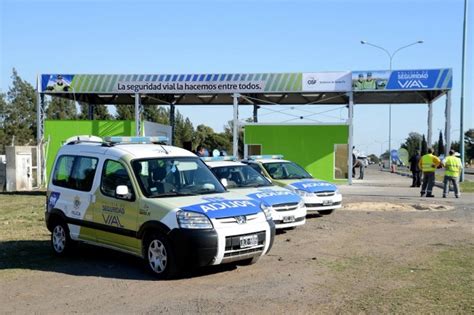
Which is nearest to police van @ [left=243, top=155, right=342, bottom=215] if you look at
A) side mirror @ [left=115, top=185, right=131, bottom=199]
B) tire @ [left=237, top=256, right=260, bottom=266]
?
tire @ [left=237, top=256, right=260, bottom=266]

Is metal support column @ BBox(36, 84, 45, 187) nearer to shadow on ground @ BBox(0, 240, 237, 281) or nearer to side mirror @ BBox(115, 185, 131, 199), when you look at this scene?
shadow on ground @ BBox(0, 240, 237, 281)

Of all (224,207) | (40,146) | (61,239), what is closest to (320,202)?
(224,207)

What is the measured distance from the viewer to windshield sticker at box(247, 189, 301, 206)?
36.3 ft

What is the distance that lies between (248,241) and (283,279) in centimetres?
70

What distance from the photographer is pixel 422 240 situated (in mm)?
10648

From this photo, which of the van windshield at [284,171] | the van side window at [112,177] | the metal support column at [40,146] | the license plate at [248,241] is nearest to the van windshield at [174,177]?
the van side window at [112,177]

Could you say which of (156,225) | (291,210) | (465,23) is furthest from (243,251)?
(465,23)

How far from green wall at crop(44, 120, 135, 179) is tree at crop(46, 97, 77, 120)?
35.2 meters

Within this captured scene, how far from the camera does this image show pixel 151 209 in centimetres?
754

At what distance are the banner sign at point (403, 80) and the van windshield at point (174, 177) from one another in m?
18.9

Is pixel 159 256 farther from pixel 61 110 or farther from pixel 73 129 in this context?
pixel 61 110

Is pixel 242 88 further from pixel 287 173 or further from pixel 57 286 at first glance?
pixel 57 286

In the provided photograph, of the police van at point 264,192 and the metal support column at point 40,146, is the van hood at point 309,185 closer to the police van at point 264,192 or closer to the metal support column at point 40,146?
the police van at point 264,192

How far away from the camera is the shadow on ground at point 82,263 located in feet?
25.8
